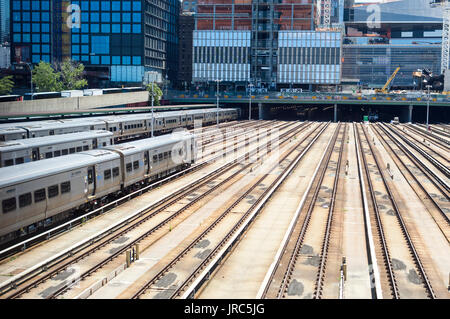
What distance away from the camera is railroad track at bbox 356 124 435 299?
1802cm

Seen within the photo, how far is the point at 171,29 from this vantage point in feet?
561

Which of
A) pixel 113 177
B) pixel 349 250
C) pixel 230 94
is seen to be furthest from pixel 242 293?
pixel 230 94

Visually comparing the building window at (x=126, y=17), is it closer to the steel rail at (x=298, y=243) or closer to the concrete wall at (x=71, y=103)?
the concrete wall at (x=71, y=103)

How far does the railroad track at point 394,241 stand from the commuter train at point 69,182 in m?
13.9

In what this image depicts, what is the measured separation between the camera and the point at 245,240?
23578 mm

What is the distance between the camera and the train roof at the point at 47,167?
20.0 meters

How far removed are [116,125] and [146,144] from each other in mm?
20490

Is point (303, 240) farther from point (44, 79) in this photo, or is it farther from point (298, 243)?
point (44, 79)

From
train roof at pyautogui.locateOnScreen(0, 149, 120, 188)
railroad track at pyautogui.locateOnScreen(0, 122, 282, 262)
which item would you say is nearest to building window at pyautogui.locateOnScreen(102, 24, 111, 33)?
railroad track at pyautogui.locateOnScreen(0, 122, 282, 262)

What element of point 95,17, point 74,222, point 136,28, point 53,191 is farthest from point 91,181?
point 95,17

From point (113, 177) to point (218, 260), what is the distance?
10.9m

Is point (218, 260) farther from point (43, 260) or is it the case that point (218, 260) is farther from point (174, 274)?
point (43, 260)

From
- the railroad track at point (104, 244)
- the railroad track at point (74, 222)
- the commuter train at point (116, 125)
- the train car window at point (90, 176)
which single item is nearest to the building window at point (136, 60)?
the commuter train at point (116, 125)

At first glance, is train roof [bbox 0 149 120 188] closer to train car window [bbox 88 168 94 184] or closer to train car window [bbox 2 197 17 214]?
train car window [bbox 88 168 94 184]
